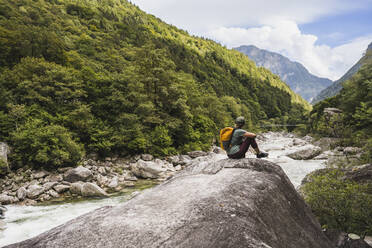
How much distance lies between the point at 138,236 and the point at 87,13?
106 meters

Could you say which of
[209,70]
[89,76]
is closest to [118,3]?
[209,70]

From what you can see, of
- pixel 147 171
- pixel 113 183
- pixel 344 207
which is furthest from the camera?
pixel 147 171

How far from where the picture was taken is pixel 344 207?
7.32 metres

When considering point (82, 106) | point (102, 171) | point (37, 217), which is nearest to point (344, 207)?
point (37, 217)

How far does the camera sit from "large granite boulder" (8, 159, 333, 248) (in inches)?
114

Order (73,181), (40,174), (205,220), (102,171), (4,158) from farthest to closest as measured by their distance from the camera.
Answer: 1. (102,171)
2. (40,174)
3. (73,181)
4. (4,158)
5. (205,220)

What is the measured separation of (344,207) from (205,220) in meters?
7.01

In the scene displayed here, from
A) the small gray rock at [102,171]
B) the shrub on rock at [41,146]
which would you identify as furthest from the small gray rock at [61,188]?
the small gray rock at [102,171]

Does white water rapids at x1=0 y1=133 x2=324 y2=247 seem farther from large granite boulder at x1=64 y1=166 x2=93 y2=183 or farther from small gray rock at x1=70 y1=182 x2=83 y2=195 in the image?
large granite boulder at x1=64 y1=166 x2=93 y2=183

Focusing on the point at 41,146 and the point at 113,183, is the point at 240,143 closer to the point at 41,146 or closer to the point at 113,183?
the point at 113,183

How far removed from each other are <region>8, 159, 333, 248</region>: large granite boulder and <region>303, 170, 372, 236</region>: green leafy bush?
111 inches

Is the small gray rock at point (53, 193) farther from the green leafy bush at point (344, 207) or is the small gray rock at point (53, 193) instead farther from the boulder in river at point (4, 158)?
the green leafy bush at point (344, 207)

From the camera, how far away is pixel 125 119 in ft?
83.3

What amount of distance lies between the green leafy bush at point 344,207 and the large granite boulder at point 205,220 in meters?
2.82
